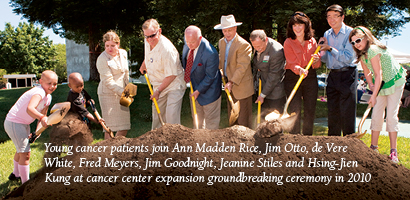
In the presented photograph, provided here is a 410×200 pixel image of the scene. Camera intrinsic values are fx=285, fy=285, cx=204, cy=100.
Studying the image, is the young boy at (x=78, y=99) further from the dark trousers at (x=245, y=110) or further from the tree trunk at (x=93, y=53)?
the tree trunk at (x=93, y=53)

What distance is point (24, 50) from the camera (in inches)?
1346

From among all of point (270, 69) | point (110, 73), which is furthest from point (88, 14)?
point (270, 69)

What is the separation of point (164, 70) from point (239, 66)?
3.03 feet

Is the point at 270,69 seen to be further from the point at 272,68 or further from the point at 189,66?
the point at 189,66

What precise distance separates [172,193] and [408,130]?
6236 millimetres

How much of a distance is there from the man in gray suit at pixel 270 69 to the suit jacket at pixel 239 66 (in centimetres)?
13

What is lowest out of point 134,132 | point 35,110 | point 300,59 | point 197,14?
point 134,132

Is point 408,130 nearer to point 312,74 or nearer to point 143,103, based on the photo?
point 312,74

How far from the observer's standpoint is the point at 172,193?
186 centimetres

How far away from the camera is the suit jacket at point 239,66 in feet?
11.5

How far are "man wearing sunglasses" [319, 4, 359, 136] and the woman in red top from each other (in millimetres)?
197

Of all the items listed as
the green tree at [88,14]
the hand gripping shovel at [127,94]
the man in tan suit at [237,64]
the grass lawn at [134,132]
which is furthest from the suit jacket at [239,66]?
the green tree at [88,14]

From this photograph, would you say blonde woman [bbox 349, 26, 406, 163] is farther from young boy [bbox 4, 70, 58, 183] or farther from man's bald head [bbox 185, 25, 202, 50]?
young boy [bbox 4, 70, 58, 183]

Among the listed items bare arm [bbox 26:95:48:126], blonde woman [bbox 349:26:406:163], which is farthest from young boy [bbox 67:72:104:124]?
blonde woman [bbox 349:26:406:163]
